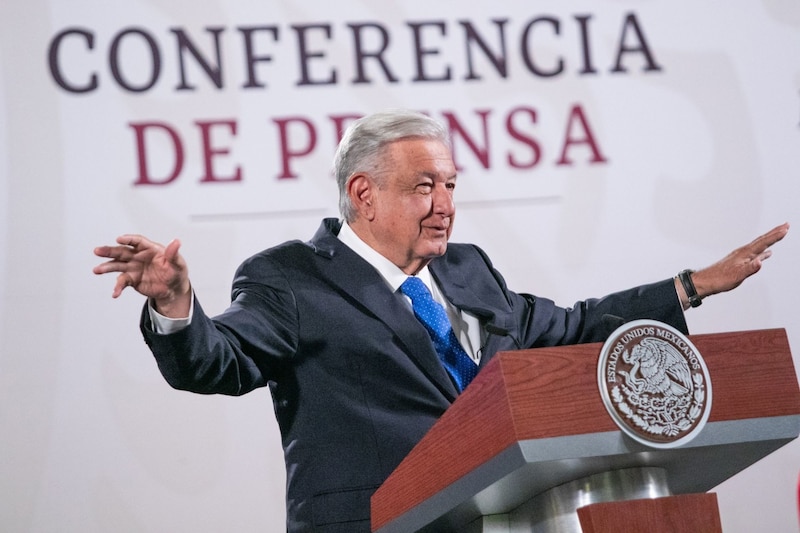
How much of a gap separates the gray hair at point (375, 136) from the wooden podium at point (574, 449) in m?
0.89

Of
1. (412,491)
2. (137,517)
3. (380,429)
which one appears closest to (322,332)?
(380,429)

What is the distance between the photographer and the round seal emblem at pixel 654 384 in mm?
1434

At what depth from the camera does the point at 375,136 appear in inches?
96.0

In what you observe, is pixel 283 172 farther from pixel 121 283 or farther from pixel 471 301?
pixel 121 283

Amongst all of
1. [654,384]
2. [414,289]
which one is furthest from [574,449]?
[414,289]

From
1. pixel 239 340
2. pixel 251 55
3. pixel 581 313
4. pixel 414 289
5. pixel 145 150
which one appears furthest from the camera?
pixel 251 55

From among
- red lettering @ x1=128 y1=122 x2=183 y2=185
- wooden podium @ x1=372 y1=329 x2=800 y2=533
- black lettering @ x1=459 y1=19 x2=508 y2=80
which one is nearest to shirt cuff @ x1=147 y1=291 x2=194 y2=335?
wooden podium @ x1=372 y1=329 x2=800 y2=533

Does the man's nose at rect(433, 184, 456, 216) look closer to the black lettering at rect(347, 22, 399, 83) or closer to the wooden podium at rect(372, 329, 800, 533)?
the wooden podium at rect(372, 329, 800, 533)

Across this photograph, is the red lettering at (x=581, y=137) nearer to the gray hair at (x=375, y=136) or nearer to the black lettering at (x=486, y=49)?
the black lettering at (x=486, y=49)

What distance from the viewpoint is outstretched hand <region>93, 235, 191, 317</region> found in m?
1.65

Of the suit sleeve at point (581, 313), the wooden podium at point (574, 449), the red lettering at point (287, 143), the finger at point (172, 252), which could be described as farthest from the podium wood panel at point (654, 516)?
the red lettering at point (287, 143)

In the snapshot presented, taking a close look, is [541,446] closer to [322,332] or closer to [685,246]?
[322,332]

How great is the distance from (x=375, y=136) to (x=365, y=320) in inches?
17.0

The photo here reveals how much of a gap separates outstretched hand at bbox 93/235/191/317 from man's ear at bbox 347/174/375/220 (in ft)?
2.36
